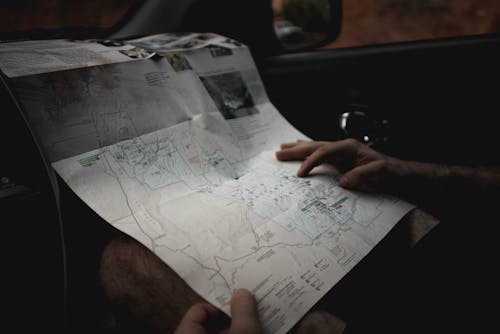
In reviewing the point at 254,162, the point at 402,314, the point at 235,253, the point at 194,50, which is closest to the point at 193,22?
the point at 194,50

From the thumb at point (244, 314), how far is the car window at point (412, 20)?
109 inches

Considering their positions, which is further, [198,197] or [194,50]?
[194,50]

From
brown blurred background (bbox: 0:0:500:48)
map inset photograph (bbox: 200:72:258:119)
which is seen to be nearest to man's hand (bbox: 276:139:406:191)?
map inset photograph (bbox: 200:72:258:119)

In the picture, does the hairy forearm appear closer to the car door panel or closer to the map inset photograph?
the car door panel

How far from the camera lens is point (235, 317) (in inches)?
15.4

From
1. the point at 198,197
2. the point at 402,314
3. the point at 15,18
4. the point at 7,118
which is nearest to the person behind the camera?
the point at 7,118

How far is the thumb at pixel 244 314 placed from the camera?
0.38 m

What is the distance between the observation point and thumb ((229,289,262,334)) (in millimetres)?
380

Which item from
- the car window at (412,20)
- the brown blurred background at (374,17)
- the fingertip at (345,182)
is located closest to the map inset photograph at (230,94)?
the fingertip at (345,182)

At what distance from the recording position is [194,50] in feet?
2.72

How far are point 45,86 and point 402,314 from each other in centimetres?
85

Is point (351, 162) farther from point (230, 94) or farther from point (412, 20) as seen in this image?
point (412, 20)

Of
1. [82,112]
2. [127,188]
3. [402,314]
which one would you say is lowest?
[402,314]

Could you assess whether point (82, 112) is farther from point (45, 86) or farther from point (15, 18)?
point (15, 18)
